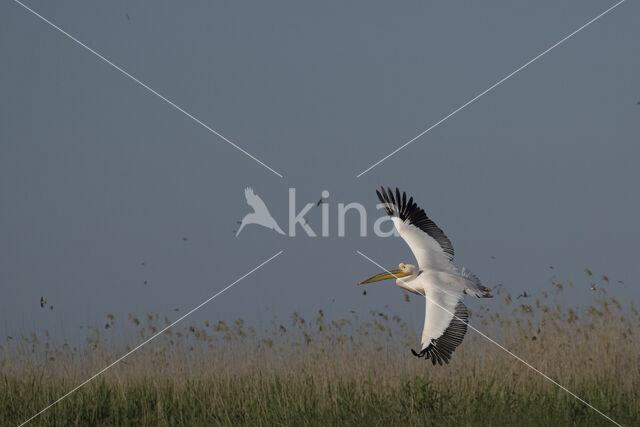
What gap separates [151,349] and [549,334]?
6.16 metres

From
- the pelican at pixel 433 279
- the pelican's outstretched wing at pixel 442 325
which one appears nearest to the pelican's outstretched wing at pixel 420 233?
the pelican at pixel 433 279

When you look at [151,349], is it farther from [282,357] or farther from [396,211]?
[396,211]

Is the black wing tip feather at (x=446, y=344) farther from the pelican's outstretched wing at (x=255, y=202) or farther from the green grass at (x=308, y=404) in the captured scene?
the pelican's outstretched wing at (x=255, y=202)

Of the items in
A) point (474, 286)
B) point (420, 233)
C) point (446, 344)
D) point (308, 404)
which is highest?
point (420, 233)

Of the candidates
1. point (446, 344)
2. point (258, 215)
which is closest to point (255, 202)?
point (258, 215)

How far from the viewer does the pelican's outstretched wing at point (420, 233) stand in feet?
43.5

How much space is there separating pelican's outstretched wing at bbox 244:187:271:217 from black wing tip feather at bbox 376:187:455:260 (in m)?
2.43

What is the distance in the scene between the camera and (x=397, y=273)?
537 inches

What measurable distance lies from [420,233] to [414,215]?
29 cm

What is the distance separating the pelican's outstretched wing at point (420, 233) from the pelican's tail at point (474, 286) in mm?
228

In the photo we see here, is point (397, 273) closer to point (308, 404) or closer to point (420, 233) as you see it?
point (420, 233)

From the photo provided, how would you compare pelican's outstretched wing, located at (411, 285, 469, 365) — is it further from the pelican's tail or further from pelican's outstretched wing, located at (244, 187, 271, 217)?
pelican's outstretched wing, located at (244, 187, 271, 217)

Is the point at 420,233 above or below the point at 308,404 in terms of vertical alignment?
above

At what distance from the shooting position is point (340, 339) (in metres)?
13.8
